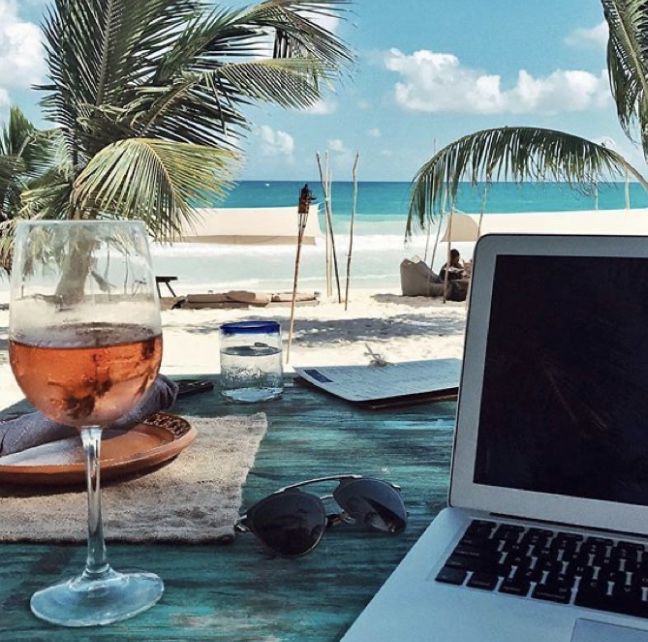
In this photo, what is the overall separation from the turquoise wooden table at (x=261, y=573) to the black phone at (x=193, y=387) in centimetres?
32

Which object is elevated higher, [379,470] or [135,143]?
[135,143]

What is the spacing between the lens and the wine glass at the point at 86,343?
0.50 m

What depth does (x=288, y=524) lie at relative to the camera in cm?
59

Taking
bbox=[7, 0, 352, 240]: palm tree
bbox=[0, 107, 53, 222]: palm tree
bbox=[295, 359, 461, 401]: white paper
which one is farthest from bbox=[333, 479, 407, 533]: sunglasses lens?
bbox=[0, 107, 53, 222]: palm tree

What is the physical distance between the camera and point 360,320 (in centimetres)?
755

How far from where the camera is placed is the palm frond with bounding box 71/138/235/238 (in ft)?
12.8

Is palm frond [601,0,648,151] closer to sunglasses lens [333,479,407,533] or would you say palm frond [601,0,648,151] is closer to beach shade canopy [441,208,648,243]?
sunglasses lens [333,479,407,533]

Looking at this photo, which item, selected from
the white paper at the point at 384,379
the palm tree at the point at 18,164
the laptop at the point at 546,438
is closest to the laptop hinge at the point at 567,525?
the laptop at the point at 546,438

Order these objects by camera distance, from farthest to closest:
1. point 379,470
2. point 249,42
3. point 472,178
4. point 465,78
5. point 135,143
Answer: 1. point 465,78
2. point 249,42
3. point 472,178
4. point 135,143
5. point 379,470

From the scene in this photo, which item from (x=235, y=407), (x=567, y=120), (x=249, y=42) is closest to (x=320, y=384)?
(x=235, y=407)

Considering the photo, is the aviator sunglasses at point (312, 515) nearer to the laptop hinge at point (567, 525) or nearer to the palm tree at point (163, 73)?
the laptop hinge at point (567, 525)

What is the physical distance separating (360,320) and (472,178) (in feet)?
Answer: 9.99

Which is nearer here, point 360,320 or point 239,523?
point 239,523

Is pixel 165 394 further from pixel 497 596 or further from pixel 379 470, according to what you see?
pixel 497 596
